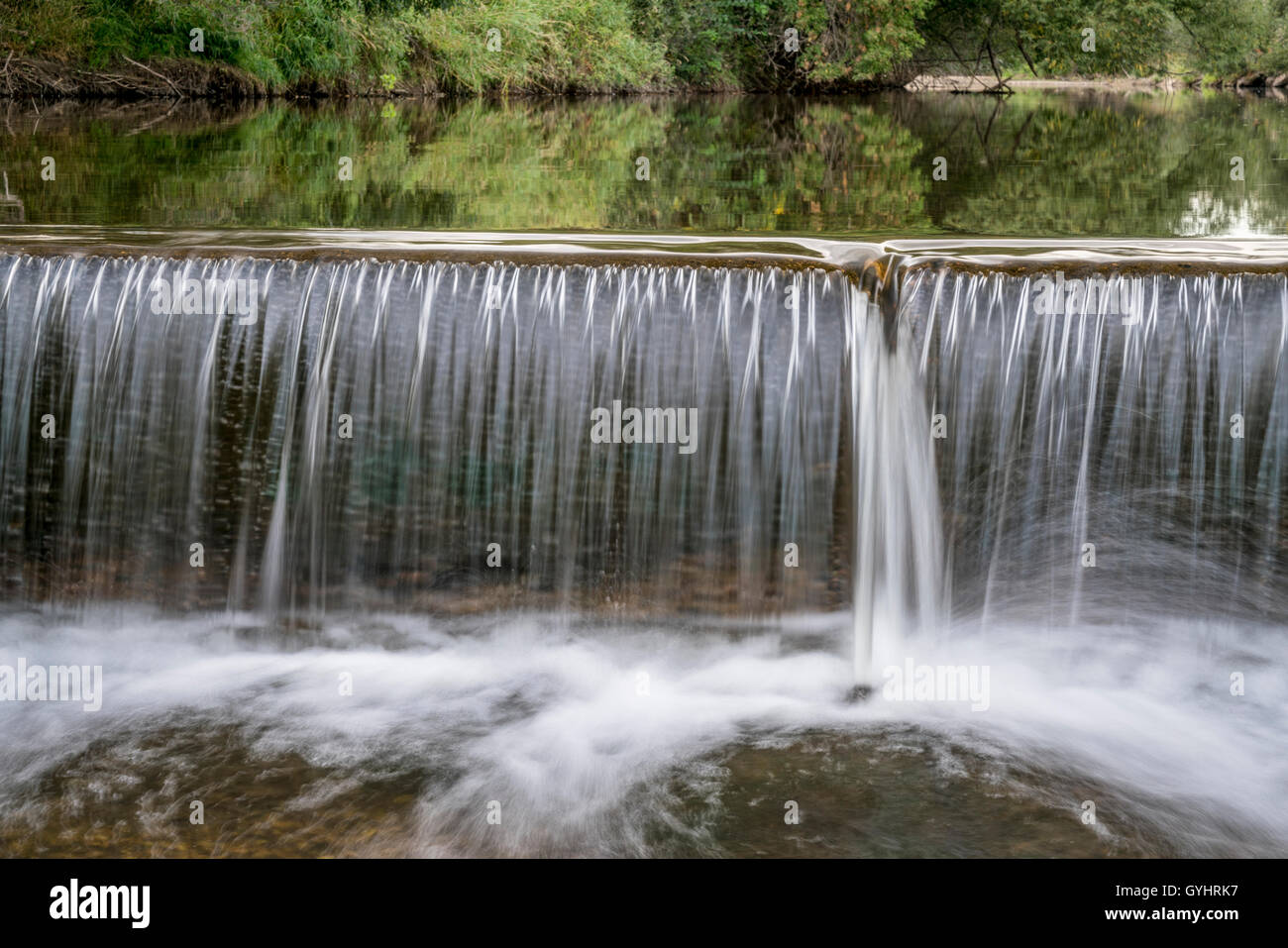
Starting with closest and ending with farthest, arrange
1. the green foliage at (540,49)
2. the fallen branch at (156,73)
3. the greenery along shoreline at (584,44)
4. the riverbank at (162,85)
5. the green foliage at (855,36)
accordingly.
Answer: the riverbank at (162,85)
the greenery along shoreline at (584,44)
the fallen branch at (156,73)
the green foliage at (540,49)
the green foliage at (855,36)

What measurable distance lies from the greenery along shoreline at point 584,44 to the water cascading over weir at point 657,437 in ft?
41.0

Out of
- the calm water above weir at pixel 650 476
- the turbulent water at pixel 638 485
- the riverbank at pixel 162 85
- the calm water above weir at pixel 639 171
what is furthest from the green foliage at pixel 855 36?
the turbulent water at pixel 638 485

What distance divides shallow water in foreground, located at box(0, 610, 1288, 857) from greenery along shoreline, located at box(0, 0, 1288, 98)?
13.4 m

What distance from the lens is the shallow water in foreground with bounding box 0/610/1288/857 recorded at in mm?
4012

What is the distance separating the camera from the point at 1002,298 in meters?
5.35

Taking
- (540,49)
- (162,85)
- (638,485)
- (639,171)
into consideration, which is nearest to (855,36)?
(540,49)

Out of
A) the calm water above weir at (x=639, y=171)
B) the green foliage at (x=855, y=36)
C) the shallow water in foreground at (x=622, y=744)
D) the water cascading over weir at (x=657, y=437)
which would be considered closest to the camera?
the shallow water in foreground at (x=622, y=744)

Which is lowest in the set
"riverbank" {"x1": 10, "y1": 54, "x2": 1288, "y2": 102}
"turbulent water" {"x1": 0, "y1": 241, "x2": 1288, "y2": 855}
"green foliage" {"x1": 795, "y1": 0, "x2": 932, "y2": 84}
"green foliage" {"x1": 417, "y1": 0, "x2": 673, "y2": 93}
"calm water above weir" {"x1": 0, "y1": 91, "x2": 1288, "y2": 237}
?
"turbulent water" {"x1": 0, "y1": 241, "x2": 1288, "y2": 855}

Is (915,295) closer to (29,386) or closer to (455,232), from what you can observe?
(455,232)

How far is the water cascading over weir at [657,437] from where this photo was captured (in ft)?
17.3

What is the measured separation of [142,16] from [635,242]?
45.2 ft

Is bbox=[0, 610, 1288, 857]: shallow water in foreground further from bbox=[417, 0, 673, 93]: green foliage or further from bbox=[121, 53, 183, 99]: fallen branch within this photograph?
bbox=[417, 0, 673, 93]: green foliage

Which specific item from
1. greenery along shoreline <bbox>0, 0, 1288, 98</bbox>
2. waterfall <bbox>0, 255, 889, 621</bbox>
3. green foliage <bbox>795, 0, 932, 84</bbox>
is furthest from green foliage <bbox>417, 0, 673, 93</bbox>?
waterfall <bbox>0, 255, 889, 621</bbox>

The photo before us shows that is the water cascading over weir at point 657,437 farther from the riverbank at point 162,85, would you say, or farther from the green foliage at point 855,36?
the green foliage at point 855,36
